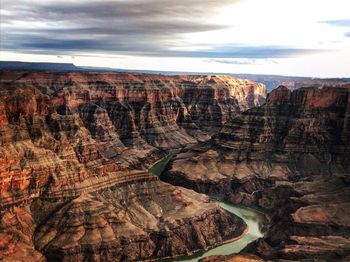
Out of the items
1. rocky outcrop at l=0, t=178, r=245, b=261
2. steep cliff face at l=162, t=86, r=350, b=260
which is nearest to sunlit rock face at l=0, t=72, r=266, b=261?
rocky outcrop at l=0, t=178, r=245, b=261

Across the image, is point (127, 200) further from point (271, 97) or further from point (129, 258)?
point (271, 97)

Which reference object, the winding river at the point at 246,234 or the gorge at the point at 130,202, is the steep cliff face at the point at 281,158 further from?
the winding river at the point at 246,234

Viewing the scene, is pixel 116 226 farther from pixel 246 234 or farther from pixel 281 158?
pixel 281 158

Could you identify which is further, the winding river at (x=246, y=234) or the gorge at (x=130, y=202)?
the winding river at (x=246, y=234)

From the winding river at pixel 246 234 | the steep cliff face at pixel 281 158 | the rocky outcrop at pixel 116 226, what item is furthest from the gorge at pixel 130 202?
the winding river at pixel 246 234

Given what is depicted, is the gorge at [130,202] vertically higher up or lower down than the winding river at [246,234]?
higher up

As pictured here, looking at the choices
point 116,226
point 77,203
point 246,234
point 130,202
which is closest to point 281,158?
point 246,234

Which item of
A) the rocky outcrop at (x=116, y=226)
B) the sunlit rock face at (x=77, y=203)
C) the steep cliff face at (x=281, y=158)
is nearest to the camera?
the rocky outcrop at (x=116, y=226)

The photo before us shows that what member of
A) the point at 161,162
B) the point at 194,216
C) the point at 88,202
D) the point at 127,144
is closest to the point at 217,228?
the point at 194,216
